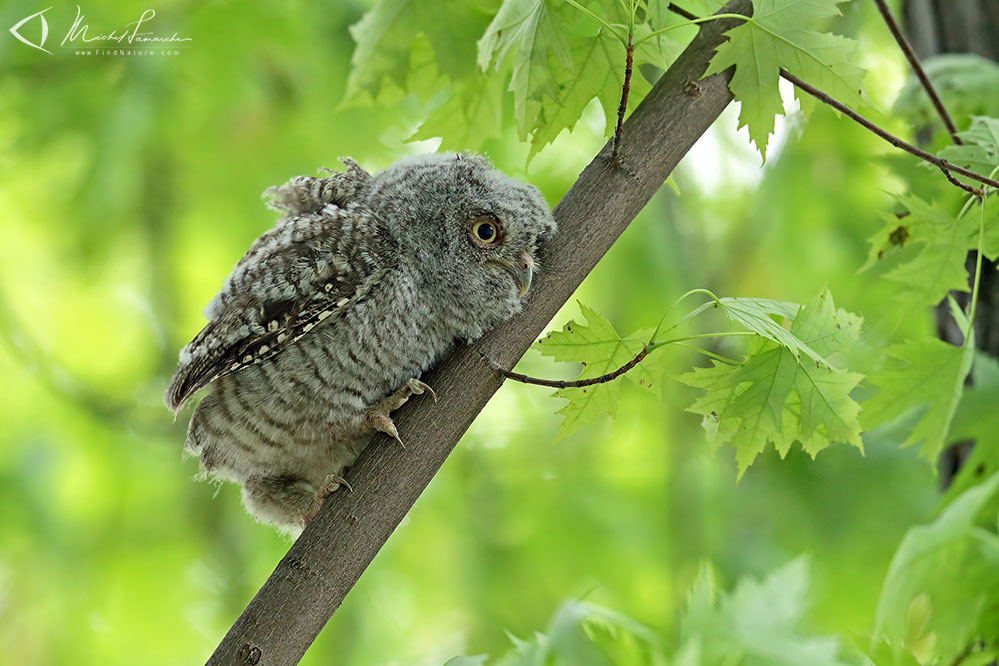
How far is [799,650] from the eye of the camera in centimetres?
154

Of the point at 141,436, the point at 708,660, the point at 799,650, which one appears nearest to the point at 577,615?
the point at 708,660

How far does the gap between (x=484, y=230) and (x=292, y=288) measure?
35 centimetres

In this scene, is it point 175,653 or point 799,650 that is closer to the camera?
point 799,650

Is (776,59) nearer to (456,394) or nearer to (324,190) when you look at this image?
(456,394)

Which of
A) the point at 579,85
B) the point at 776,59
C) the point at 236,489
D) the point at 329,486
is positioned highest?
the point at 776,59

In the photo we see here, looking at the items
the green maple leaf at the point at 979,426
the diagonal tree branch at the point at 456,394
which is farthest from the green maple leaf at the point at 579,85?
the green maple leaf at the point at 979,426

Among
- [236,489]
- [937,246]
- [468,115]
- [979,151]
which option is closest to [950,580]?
[937,246]

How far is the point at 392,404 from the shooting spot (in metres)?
1.39

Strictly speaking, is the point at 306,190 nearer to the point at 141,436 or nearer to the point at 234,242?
the point at 234,242

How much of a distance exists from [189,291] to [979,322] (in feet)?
10.6

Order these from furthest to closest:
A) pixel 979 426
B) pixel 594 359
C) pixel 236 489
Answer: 1. pixel 236 489
2. pixel 979 426
3. pixel 594 359

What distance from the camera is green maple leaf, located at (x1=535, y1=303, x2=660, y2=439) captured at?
4.24ft

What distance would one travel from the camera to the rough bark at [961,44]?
6.82 feet

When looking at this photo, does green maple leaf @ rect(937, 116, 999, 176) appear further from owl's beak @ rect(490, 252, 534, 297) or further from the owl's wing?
the owl's wing
